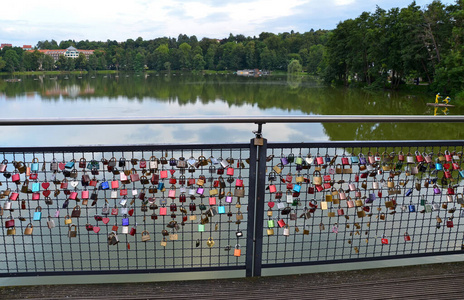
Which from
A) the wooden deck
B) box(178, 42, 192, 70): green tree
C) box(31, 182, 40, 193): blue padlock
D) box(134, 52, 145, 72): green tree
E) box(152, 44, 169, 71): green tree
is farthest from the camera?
box(134, 52, 145, 72): green tree

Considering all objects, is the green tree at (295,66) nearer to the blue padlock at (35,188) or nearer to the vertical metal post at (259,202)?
the vertical metal post at (259,202)

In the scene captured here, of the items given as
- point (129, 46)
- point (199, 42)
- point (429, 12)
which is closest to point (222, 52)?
point (199, 42)

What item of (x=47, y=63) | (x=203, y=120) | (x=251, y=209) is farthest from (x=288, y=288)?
(x=47, y=63)

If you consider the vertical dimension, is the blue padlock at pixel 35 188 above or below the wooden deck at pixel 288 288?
above

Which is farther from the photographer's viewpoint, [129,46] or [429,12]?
[129,46]

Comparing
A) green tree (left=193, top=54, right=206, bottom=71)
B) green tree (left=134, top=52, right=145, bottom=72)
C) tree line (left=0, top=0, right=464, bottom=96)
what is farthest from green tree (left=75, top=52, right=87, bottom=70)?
green tree (left=193, top=54, right=206, bottom=71)

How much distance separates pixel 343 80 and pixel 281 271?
49072 mm

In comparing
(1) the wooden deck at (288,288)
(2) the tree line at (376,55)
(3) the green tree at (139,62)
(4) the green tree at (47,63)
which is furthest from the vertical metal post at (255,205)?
(3) the green tree at (139,62)

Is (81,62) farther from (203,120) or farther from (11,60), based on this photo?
(203,120)

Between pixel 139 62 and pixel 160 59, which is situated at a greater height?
pixel 160 59

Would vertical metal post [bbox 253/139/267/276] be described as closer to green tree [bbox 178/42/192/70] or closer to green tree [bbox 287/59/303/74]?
green tree [bbox 287/59/303/74]

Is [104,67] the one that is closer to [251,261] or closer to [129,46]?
[129,46]

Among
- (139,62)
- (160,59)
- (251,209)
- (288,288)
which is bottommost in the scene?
(288,288)

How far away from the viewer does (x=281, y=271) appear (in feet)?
12.0
